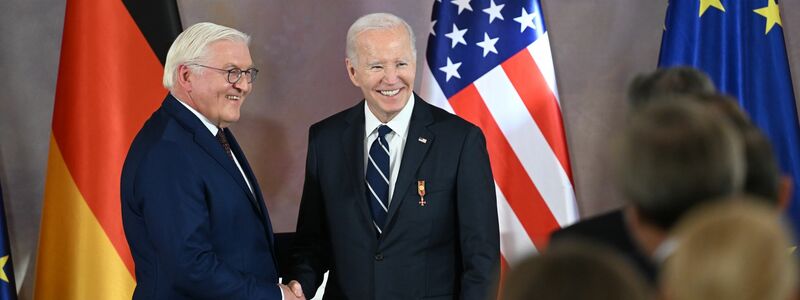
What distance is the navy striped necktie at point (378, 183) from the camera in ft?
9.23

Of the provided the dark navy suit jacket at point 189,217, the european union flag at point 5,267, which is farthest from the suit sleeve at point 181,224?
the european union flag at point 5,267

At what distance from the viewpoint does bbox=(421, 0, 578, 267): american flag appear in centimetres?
365

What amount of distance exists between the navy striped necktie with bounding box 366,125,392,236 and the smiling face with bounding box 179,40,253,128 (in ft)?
1.43

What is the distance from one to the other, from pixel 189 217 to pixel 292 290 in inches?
16.9

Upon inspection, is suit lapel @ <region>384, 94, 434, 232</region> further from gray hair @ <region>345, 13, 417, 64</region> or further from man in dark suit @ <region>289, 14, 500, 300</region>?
gray hair @ <region>345, 13, 417, 64</region>

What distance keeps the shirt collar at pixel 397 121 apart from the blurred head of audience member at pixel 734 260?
2099mm

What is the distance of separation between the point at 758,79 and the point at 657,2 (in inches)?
28.4

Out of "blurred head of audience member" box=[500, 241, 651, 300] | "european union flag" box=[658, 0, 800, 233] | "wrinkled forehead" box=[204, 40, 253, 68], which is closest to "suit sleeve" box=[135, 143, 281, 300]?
"wrinkled forehead" box=[204, 40, 253, 68]

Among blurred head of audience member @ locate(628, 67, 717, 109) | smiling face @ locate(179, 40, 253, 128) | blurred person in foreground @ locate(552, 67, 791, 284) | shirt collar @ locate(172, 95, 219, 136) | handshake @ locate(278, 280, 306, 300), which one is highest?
smiling face @ locate(179, 40, 253, 128)

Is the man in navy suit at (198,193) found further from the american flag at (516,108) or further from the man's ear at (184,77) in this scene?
the american flag at (516,108)

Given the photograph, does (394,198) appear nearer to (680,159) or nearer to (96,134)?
(96,134)

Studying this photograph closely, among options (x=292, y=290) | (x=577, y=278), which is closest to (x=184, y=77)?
(x=292, y=290)

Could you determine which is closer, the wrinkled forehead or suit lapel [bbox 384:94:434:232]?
the wrinkled forehead

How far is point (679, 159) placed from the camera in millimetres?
1037
